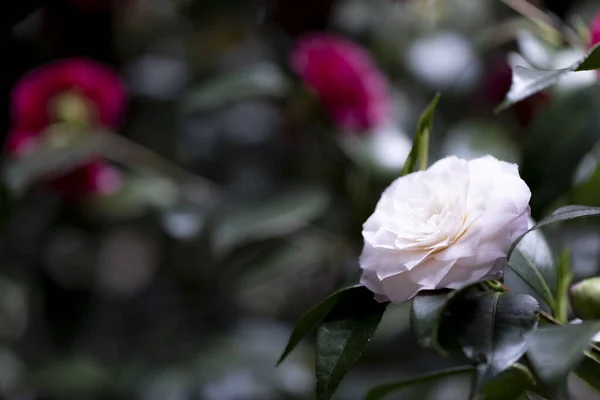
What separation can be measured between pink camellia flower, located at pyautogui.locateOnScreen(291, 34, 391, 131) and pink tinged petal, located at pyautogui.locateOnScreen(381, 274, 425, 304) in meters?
0.61

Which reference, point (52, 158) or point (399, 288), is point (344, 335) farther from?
point (52, 158)

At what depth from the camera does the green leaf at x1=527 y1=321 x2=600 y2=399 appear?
1.12 ft

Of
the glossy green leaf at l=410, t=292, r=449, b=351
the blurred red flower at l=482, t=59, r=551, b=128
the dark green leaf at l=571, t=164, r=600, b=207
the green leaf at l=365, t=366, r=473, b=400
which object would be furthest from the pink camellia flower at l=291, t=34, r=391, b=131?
the glossy green leaf at l=410, t=292, r=449, b=351

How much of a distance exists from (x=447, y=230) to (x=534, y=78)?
118mm

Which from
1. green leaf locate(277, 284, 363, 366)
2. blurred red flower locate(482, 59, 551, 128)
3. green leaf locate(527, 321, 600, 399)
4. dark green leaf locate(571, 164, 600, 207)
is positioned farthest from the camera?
blurred red flower locate(482, 59, 551, 128)

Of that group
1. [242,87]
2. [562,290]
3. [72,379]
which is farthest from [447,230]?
[72,379]

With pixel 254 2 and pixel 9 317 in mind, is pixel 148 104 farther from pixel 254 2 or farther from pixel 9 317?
pixel 9 317

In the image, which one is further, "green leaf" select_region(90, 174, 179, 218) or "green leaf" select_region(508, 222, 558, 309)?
"green leaf" select_region(90, 174, 179, 218)

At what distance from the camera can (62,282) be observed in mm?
1364

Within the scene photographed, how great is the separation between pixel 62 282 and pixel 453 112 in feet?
2.56

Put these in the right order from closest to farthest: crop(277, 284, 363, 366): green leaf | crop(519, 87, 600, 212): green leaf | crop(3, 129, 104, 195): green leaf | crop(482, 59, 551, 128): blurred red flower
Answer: crop(277, 284, 363, 366): green leaf
crop(519, 87, 600, 212): green leaf
crop(3, 129, 104, 195): green leaf
crop(482, 59, 551, 128): blurred red flower

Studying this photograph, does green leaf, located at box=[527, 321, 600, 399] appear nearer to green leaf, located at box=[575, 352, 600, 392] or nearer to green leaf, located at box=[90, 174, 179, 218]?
green leaf, located at box=[575, 352, 600, 392]

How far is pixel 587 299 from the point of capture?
1.53 ft

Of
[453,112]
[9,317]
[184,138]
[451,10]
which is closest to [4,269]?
[9,317]
